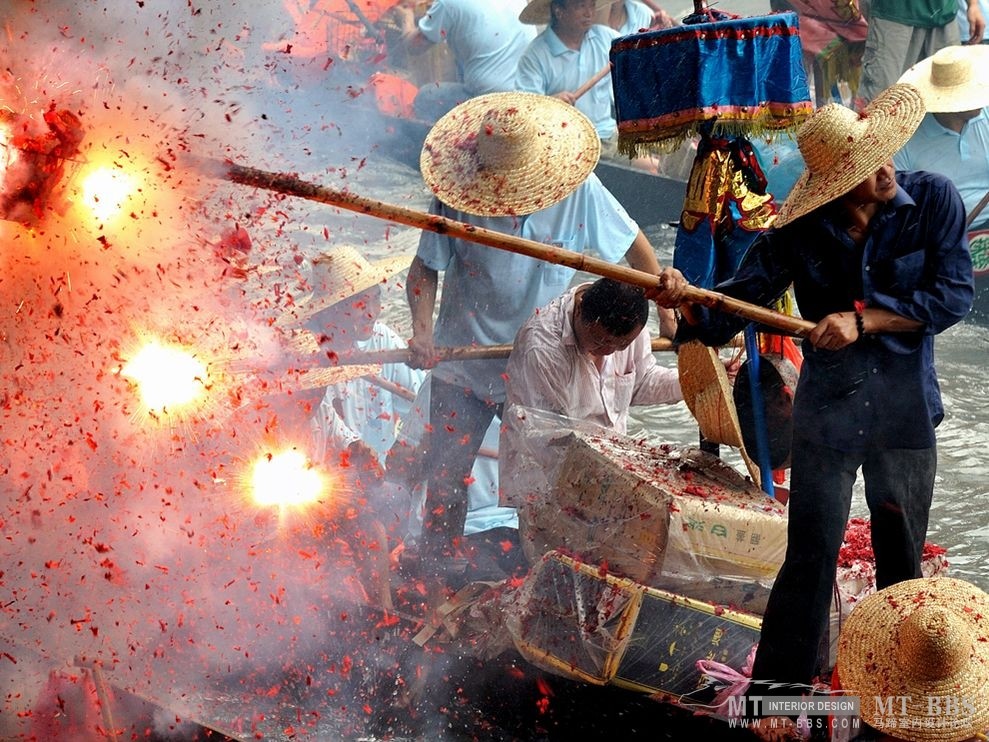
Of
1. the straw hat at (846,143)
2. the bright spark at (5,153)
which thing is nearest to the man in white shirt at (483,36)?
the straw hat at (846,143)

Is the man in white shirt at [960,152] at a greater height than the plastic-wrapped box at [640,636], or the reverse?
the plastic-wrapped box at [640,636]

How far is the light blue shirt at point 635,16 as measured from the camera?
9922 mm

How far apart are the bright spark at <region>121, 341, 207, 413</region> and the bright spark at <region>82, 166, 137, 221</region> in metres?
0.79

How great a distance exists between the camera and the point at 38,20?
4.50 metres

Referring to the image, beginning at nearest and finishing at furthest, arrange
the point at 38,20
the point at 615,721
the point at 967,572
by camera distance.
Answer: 1. the point at 615,721
2. the point at 38,20
3. the point at 967,572

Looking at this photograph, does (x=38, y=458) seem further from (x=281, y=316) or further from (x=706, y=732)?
(x=706, y=732)

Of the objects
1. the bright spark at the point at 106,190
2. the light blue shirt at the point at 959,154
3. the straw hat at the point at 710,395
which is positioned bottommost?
the light blue shirt at the point at 959,154

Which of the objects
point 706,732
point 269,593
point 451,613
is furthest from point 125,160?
point 706,732

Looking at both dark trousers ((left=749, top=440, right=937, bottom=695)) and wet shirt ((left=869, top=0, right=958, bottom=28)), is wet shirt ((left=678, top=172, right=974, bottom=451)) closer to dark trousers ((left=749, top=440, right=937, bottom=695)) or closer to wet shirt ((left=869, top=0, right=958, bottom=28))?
dark trousers ((left=749, top=440, right=937, bottom=695))

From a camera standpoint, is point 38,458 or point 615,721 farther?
point 38,458

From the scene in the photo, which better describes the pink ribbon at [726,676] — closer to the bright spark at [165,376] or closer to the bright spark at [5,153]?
the bright spark at [165,376]

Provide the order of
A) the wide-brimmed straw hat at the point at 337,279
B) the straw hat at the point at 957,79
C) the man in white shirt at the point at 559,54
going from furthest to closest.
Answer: the man in white shirt at the point at 559,54 < the straw hat at the point at 957,79 < the wide-brimmed straw hat at the point at 337,279

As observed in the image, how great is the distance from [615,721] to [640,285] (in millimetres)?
1588

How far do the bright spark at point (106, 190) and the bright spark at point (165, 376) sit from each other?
0.79 metres
